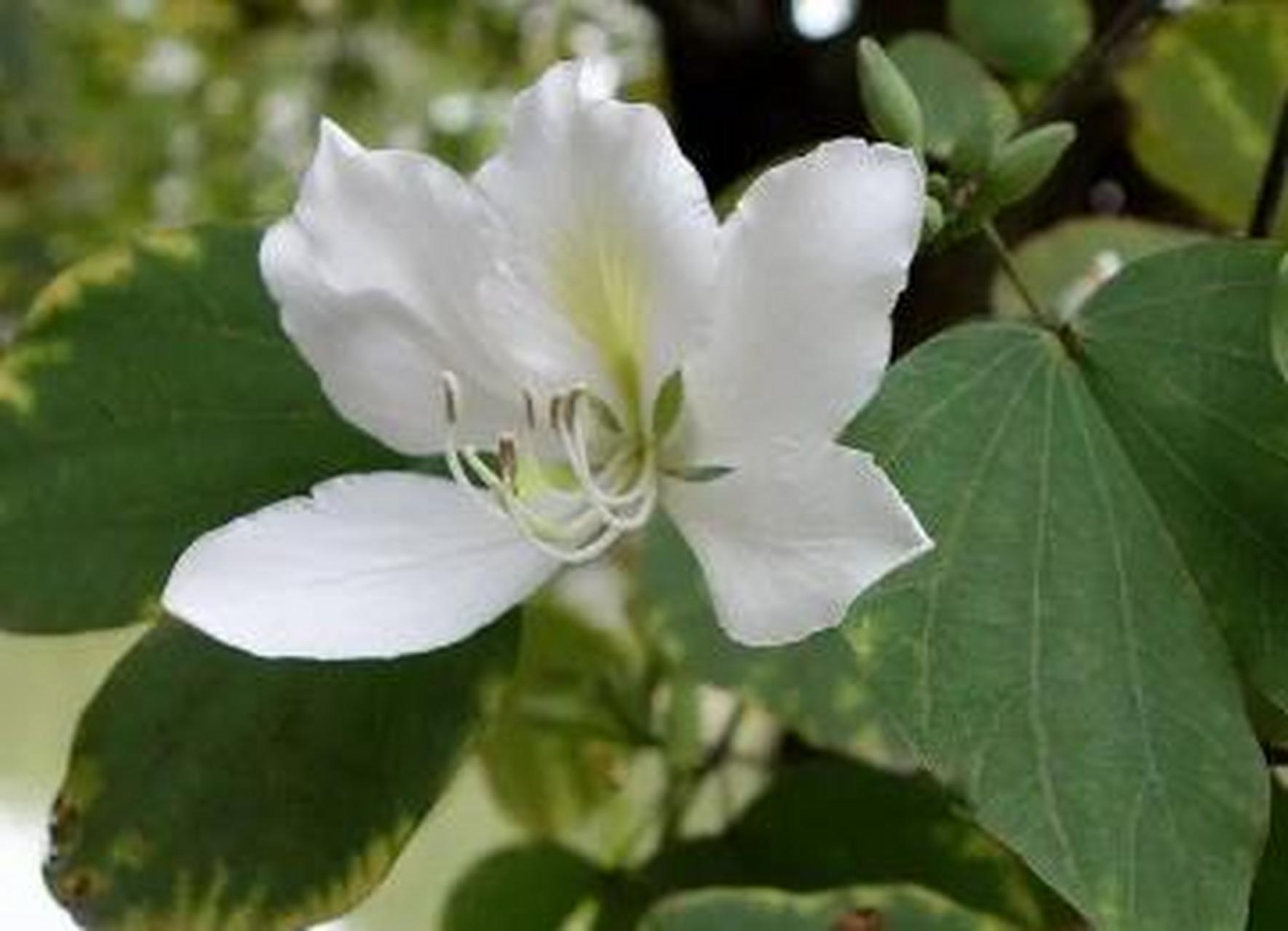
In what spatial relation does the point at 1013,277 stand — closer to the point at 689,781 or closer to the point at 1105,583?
the point at 1105,583

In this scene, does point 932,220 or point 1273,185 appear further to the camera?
point 1273,185

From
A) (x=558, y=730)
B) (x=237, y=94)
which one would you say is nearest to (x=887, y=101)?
(x=558, y=730)

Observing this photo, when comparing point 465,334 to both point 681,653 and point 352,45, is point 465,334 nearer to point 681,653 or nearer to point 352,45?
point 681,653

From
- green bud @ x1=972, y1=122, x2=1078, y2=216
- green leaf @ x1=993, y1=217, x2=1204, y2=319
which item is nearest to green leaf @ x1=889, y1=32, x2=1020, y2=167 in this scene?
green bud @ x1=972, y1=122, x2=1078, y2=216

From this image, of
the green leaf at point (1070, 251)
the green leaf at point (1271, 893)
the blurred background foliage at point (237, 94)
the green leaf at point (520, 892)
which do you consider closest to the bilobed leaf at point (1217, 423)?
the green leaf at point (1271, 893)

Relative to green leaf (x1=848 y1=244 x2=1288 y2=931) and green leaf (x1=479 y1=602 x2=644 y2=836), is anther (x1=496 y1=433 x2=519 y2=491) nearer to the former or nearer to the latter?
green leaf (x1=848 y1=244 x2=1288 y2=931)

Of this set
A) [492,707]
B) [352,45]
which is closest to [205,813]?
[492,707]

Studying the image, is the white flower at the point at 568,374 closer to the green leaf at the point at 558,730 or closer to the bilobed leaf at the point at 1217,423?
the bilobed leaf at the point at 1217,423

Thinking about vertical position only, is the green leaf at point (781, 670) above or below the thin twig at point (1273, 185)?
below
